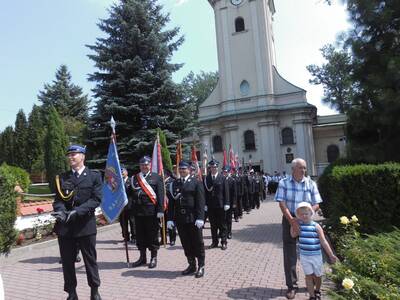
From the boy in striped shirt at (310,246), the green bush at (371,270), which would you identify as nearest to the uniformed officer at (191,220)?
the boy in striped shirt at (310,246)

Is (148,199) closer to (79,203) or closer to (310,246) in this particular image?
(79,203)

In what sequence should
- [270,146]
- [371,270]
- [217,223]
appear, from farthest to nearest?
[270,146], [217,223], [371,270]

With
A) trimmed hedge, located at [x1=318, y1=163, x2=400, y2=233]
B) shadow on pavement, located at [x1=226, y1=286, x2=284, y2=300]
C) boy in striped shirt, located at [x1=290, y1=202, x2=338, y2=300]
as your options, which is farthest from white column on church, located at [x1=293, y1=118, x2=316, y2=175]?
boy in striped shirt, located at [x1=290, y1=202, x2=338, y2=300]

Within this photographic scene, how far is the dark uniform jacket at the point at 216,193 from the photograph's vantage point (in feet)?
33.2

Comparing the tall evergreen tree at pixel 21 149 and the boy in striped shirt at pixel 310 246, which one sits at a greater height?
the tall evergreen tree at pixel 21 149

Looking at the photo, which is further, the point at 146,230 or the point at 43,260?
the point at 43,260

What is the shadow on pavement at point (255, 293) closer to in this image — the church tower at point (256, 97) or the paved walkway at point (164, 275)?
the paved walkway at point (164, 275)

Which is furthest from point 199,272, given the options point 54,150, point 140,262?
point 54,150

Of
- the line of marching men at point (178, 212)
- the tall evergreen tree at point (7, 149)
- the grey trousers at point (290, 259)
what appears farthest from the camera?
the tall evergreen tree at point (7, 149)

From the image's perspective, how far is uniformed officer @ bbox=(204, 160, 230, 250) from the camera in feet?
32.5

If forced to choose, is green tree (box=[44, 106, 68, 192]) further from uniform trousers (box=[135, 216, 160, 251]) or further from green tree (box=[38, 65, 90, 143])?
green tree (box=[38, 65, 90, 143])

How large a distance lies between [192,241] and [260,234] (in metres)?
4.93

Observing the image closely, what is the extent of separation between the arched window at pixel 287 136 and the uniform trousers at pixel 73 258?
40.0 m

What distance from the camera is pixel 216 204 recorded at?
1010cm
